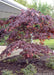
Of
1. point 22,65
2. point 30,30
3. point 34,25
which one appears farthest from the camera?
point 22,65

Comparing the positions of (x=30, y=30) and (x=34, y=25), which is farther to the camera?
(x=30, y=30)

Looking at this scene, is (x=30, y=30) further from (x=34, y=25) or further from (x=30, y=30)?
(x=34, y=25)

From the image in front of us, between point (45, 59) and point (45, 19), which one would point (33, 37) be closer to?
point (45, 19)

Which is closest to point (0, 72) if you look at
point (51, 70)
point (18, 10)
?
point (51, 70)

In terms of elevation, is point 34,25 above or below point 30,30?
above

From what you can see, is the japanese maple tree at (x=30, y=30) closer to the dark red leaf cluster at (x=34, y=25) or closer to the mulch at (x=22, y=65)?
the dark red leaf cluster at (x=34, y=25)

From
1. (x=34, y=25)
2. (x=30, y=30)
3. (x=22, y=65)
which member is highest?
(x=34, y=25)

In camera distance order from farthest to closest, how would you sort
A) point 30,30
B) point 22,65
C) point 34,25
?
1. point 22,65
2. point 30,30
3. point 34,25

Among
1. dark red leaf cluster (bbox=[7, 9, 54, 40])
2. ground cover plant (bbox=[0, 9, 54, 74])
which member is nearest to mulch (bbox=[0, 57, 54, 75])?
ground cover plant (bbox=[0, 9, 54, 74])

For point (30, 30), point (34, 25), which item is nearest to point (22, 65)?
point (30, 30)

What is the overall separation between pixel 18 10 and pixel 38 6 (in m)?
13.5

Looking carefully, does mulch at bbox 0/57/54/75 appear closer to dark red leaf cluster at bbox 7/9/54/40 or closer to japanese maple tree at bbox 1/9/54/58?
japanese maple tree at bbox 1/9/54/58

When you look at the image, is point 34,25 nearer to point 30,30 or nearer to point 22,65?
point 30,30

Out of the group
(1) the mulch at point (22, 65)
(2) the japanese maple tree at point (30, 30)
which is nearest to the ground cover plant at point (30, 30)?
(2) the japanese maple tree at point (30, 30)
